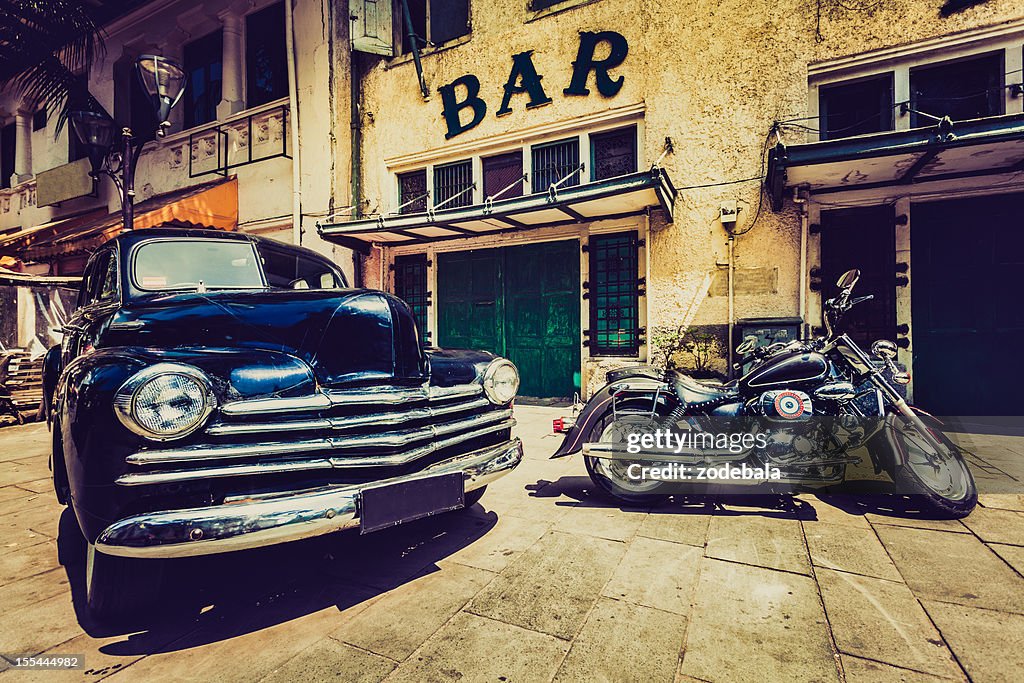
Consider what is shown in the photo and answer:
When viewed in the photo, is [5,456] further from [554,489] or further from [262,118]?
[262,118]

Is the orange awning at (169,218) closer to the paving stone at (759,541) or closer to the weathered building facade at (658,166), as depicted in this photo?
the weathered building facade at (658,166)

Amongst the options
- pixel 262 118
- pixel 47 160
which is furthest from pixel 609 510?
pixel 47 160

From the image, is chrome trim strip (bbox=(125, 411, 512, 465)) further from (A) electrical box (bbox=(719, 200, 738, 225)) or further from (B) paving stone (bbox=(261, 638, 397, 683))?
(A) electrical box (bbox=(719, 200, 738, 225))

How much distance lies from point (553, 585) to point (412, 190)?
9.37 metres

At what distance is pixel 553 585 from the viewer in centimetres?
252

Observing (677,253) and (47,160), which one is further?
(47,160)

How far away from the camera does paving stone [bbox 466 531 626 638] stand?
221 cm

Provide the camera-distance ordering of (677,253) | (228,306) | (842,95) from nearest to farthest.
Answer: (228,306) < (842,95) < (677,253)

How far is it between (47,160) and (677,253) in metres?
19.5

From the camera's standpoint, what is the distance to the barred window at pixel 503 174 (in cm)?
920

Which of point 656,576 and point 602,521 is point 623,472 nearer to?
point 602,521

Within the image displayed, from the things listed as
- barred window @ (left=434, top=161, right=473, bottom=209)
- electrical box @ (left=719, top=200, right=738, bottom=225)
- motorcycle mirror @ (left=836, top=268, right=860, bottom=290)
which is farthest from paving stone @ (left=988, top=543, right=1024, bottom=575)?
barred window @ (left=434, top=161, right=473, bottom=209)

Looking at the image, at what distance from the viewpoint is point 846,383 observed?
137 inches

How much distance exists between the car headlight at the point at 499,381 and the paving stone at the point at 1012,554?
2902 millimetres
